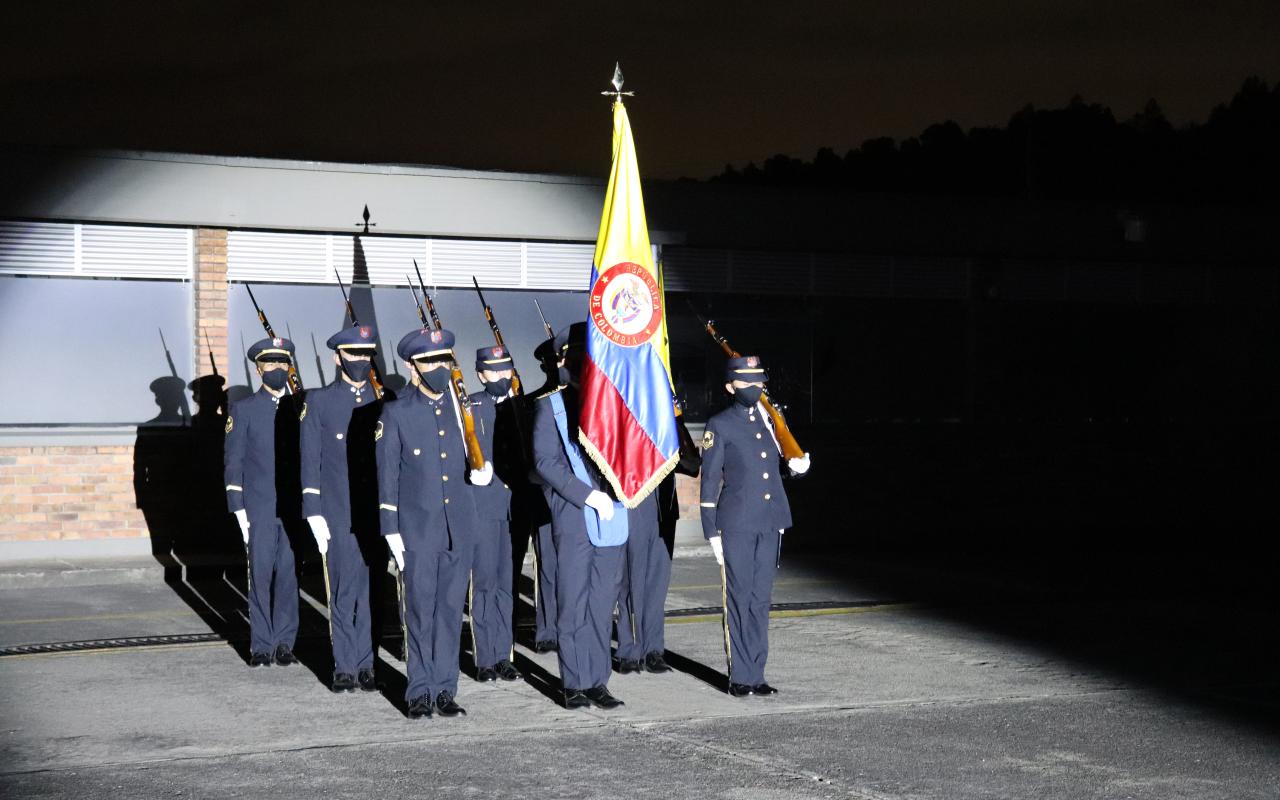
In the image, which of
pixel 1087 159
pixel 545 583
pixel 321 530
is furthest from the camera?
pixel 1087 159

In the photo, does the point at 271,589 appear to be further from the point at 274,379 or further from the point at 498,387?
the point at 498,387

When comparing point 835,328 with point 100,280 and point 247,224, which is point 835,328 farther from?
point 100,280

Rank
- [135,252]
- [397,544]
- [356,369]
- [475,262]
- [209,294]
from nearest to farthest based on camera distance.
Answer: [397,544]
[356,369]
[135,252]
[209,294]
[475,262]

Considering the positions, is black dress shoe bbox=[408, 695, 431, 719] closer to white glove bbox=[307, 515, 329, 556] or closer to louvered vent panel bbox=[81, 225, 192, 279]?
white glove bbox=[307, 515, 329, 556]

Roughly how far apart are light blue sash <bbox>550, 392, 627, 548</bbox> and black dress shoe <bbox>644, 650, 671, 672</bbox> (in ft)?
4.96

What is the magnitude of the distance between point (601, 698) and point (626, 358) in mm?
1899

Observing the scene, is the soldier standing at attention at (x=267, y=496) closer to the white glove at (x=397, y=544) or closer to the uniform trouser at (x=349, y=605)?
the uniform trouser at (x=349, y=605)

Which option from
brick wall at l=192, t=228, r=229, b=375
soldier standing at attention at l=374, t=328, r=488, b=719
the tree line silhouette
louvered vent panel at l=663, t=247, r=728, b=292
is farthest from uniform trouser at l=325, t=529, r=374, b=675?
the tree line silhouette

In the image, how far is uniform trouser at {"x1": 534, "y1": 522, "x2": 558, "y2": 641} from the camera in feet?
34.1

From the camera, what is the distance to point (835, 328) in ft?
64.8

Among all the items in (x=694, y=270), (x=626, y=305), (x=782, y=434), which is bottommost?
(x=782, y=434)

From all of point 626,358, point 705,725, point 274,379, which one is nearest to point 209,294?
point 274,379

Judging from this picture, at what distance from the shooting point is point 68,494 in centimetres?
1598

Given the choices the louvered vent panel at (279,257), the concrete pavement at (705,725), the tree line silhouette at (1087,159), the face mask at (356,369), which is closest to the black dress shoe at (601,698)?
the concrete pavement at (705,725)
